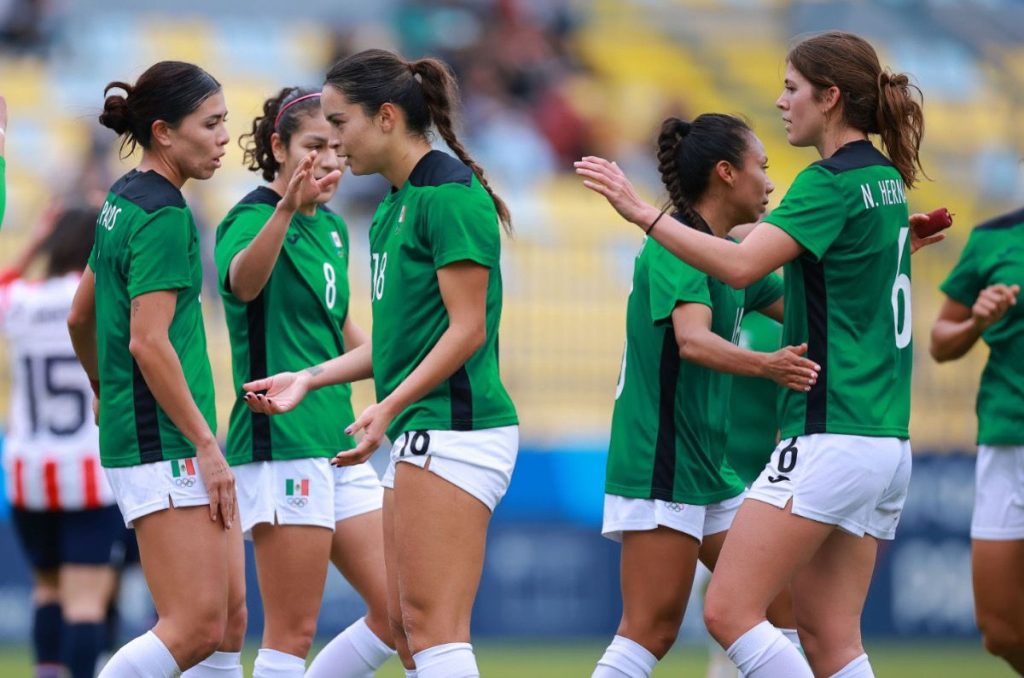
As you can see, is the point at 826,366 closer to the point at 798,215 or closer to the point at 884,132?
the point at 798,215

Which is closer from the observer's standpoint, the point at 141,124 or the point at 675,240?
the point at 675,240

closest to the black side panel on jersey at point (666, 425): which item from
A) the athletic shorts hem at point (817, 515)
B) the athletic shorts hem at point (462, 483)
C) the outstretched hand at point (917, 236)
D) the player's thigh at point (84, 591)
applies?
the athletic shorts hem at point (817, 515)

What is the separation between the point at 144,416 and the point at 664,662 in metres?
6.21

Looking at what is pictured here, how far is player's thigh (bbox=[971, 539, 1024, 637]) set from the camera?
6.18 metres

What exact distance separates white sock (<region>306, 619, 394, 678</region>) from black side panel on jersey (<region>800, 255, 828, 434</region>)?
1.97m

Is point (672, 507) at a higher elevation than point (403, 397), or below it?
below

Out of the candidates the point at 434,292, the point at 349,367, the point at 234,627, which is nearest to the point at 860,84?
the point at 434,292

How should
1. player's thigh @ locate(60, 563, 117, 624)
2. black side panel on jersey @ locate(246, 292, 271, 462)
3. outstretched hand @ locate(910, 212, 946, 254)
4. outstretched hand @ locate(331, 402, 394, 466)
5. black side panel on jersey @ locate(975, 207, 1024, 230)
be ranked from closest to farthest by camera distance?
1. outstretched hand @ locate(331, 402, 394, 466)
2. outstretched hand @ locate(910, 212, 946, 254)
3. black side panel on jersey @ locate(246, 292, 271, 462)
4. black side panel on jersey @ locate(975, 207, 1024, 230)
5. player's thigh @ locate(60, 563, 117, 624)

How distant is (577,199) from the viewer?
1492 centimetres

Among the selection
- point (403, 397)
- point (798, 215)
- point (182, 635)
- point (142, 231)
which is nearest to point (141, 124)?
point (142, 231)

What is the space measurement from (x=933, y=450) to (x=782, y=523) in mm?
7202

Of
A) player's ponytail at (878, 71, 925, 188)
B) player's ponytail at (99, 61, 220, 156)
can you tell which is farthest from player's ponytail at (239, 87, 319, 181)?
player's ponytail at (878, 71, 925, 188)

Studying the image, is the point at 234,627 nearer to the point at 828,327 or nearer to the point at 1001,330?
the point at 828,327

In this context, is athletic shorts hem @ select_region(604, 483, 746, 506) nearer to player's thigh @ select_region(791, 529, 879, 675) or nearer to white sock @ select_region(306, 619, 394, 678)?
player's thigh @ select_region(791, 529, 879, 675)
